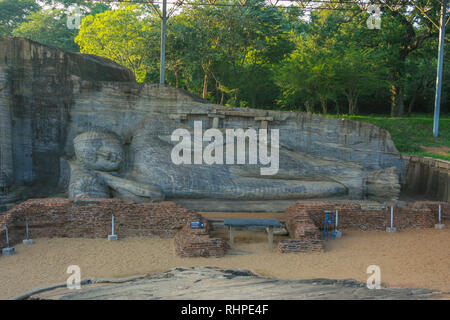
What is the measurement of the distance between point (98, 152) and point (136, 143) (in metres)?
0.97

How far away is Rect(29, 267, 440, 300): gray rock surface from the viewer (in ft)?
15.1

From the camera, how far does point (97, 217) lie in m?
8.16

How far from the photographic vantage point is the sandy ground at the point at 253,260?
6.21 meters

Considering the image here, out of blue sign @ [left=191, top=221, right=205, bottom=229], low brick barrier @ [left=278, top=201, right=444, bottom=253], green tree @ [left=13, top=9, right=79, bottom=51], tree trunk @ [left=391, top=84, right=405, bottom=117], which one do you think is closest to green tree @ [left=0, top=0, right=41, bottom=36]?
green tree @ [left=13, top=9, right=79, bottom=51]

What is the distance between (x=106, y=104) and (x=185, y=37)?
10118 mm

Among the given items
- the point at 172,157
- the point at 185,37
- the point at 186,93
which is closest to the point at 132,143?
the point at 172,157

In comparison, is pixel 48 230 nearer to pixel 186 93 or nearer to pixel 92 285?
pixel 92 285

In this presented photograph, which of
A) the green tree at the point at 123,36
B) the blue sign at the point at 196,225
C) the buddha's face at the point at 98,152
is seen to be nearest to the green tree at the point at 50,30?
the green tree at the point at 123,36

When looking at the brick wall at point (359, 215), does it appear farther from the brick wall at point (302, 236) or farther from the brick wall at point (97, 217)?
the brick wall at point (97, 217)

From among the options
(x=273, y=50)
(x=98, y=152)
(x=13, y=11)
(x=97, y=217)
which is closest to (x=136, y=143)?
(x=98, y=152)

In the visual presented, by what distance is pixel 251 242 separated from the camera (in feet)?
26.9

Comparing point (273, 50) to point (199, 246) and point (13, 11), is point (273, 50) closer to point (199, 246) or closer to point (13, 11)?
point (199, 246)

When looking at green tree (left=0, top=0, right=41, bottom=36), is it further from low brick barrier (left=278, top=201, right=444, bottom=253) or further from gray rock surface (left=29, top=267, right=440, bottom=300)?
gray rock surface (left=29, top=267, right=440, bottom=300)

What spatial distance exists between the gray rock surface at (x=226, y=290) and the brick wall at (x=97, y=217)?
8.18 ft
